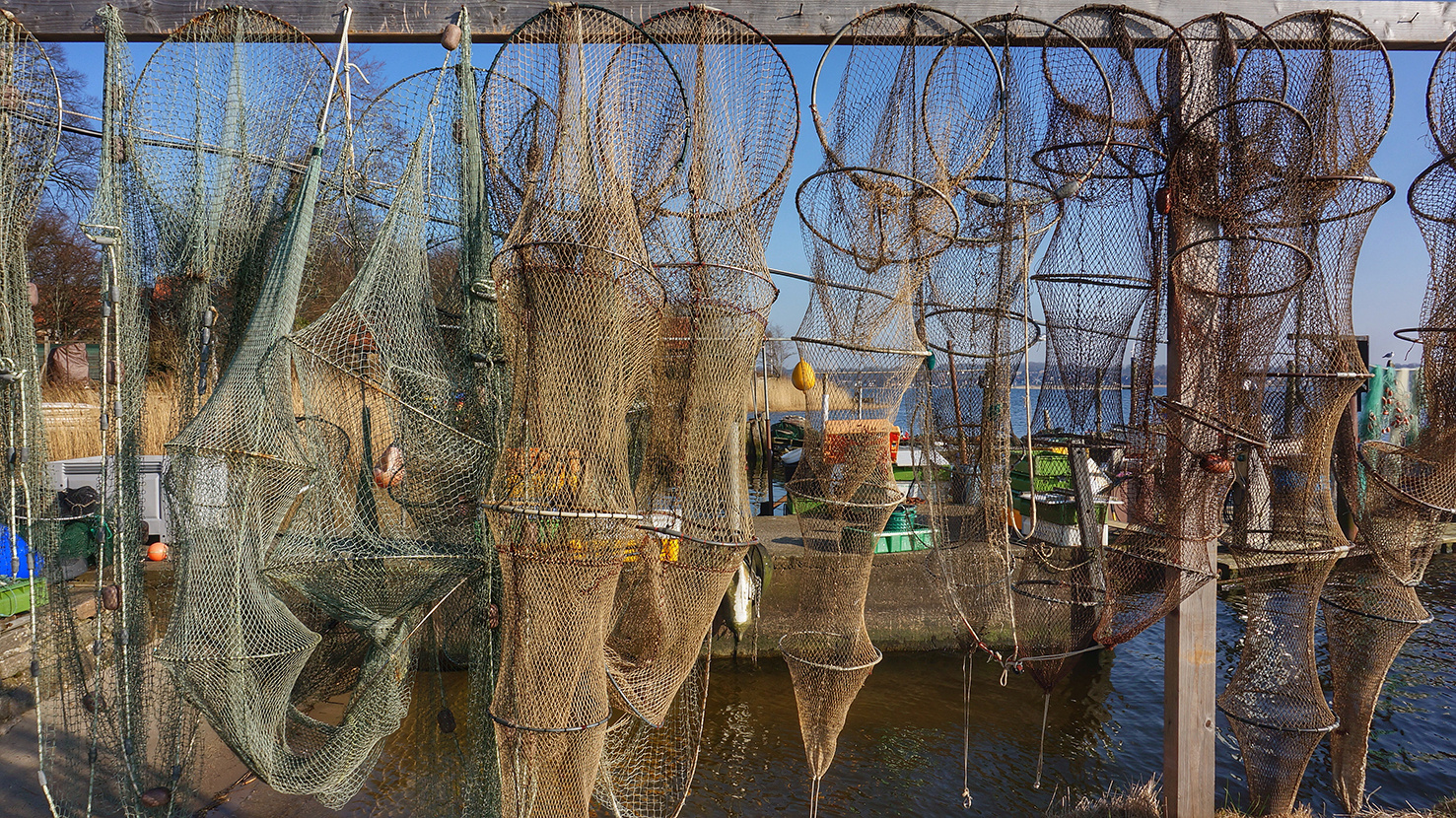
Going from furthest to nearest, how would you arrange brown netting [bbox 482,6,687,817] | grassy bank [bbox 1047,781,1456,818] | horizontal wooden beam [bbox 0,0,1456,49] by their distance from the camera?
grassy bank [bbox 1047,781,1456,818] → horizontal wooden beam [bbox 0,0,1456,49] → brown netting [bbox 482,6,687,817]

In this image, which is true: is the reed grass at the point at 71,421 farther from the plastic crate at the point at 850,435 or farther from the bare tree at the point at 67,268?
the plastic crate at the point at 850,435

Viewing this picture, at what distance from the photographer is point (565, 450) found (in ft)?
11.4

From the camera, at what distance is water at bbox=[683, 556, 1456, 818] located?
762 cm

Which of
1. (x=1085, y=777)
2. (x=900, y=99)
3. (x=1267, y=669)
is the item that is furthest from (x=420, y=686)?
(x=1085, y=777)

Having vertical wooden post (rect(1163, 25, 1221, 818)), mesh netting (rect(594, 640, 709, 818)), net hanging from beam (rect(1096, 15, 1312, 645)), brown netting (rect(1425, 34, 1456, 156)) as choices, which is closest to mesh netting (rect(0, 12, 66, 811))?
mesh netting (rect(594, 640, 709, 818))

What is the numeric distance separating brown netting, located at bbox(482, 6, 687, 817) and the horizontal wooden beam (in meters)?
0.90

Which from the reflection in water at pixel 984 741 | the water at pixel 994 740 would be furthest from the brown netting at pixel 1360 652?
the water at pixel 994 740

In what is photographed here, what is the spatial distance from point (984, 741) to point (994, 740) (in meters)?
0.12

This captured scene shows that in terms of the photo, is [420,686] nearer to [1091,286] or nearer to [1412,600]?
[1091,286]

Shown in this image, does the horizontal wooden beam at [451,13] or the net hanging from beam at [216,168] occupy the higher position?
the horizontal wooden beam at [451,13]

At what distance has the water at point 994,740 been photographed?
7.62 metres

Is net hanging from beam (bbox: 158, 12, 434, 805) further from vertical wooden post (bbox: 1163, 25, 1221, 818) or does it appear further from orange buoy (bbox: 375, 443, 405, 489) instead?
vertical wooden post (bbox: 1163, 25, 1221, 818)

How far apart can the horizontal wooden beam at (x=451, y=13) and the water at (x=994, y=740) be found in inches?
215

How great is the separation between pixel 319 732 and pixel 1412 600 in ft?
20.2
